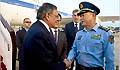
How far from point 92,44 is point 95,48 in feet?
0.22

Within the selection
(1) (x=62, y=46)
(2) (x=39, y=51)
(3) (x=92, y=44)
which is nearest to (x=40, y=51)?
(2) (x=39, y=51)

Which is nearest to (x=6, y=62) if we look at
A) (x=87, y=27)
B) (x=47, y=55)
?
(x=47, y=55)

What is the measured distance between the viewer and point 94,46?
2121 millimetres

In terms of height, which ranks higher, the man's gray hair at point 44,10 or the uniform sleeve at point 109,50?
the man's gray hair at point 44,10

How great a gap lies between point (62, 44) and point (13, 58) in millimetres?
1640

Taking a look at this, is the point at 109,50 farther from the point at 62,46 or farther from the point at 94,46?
the point at 62,46

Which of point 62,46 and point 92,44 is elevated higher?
point 92,44

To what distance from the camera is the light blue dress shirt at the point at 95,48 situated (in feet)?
6.64

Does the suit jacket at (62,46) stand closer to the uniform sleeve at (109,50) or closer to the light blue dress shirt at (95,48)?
the light blue dress shirt at (95,48)

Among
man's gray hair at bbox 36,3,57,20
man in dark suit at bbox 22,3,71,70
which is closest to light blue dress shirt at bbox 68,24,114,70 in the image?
man in dark suit at bbox 22,3,71,70

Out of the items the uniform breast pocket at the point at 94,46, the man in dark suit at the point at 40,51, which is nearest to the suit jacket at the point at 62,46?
the uniform breast pocket at the point at 94,46

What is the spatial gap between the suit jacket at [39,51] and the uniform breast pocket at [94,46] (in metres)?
0.61

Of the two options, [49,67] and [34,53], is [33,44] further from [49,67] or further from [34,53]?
[49,67]

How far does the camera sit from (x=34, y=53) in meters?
1.65
